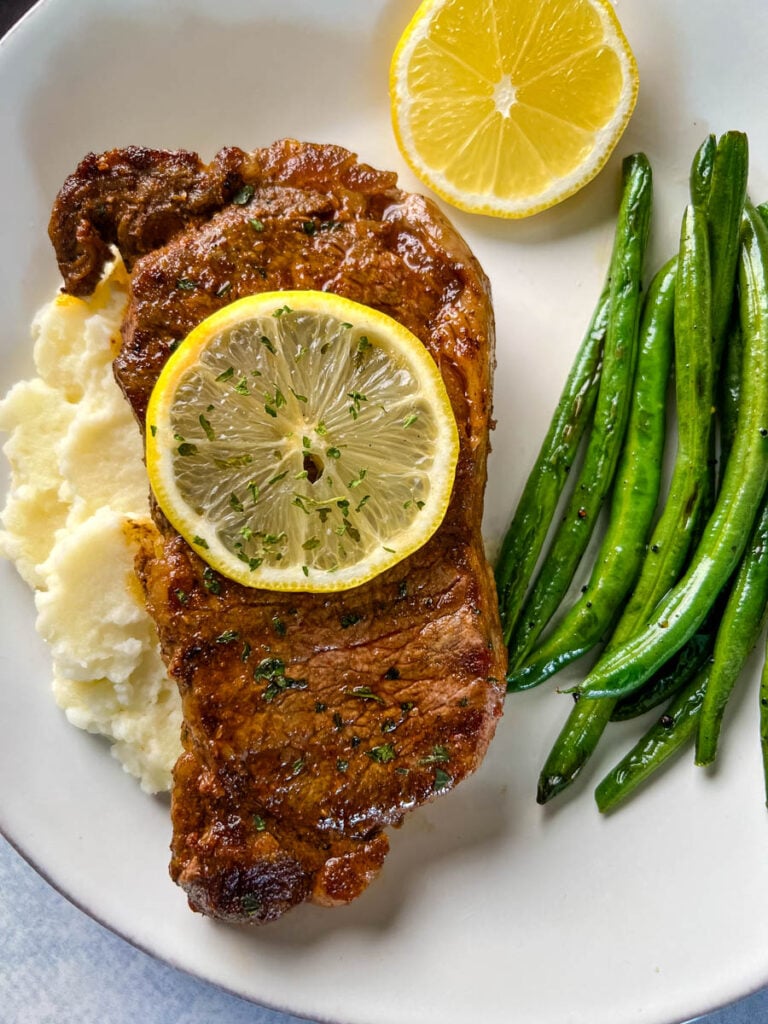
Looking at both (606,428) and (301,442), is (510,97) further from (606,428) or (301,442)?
(301,442)

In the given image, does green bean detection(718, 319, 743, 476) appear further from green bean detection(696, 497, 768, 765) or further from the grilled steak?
the grilled steak

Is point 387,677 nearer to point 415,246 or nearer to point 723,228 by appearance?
point 415,246

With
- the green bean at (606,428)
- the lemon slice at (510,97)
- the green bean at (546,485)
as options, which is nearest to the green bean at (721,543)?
the green bean at (606,428)

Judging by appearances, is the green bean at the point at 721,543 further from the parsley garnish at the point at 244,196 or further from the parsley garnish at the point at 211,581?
the parsley garnish at the point at 244,196

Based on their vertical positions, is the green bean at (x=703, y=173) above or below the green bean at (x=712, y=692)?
above

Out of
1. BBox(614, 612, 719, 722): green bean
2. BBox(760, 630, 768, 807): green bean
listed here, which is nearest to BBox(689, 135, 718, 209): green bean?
BBox(614, 612, 719, 722): green bean
